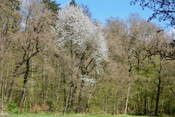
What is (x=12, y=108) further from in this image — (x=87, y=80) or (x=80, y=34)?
(x=80, y=34)

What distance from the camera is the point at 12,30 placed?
16859 millimetres

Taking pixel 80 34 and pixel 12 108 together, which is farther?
pixel 80 34

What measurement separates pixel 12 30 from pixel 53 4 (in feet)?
63.7

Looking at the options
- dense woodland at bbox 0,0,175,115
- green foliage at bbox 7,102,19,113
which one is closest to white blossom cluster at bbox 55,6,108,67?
dense woodland at bbox 0,0,175,115

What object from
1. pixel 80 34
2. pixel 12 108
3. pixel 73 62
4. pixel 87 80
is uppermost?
pixel 80 34

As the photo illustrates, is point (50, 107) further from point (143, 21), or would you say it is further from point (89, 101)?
point (143, 21)

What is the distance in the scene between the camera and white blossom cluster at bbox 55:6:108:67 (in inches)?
881

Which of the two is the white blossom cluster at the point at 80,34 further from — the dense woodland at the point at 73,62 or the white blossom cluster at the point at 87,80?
the white blossom cluster at the point at 87,80

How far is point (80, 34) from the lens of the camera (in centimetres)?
2259

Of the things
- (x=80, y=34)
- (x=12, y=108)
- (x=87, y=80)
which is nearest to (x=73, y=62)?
(x=87, y=80)

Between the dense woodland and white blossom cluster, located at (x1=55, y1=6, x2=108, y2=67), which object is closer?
the dense woodland

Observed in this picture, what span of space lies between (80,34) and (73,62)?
5.02 meters

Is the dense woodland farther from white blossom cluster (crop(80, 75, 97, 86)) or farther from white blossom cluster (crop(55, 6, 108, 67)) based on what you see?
white blossom cluster (crop(80, 75, 97, 86))

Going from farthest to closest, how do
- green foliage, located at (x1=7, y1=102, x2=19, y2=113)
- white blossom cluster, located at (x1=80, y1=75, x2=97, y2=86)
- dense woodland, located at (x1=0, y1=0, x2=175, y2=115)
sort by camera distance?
white blossom cluster, located at (x1=80, y1=75, x2=97, y2=86) < dense woodland, located at (x1=0, y1=0, x2=175, y2=115) < green foliage, located at (x1=7, y1=102, x2=19, y2=113)
